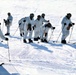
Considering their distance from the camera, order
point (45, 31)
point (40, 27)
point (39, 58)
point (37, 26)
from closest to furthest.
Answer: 1. point (39, 58)
2. point (45, 31)
3. point (37, 26)
4. point (40, 27)

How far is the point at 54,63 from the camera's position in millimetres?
12250

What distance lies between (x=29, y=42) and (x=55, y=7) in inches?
779

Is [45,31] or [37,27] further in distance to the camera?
[37,27]

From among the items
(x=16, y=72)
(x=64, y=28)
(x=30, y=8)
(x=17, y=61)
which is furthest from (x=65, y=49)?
(x=30, y=8)

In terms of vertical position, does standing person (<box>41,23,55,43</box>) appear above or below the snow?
above

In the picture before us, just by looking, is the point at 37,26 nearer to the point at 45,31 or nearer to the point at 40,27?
the point at 40,27

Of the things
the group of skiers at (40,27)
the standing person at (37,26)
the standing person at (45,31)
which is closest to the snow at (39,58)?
the group of skiers at (40,27)

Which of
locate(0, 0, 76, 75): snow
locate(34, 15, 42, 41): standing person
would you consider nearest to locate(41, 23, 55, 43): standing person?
locate(34, 15, 42, 41): standing person

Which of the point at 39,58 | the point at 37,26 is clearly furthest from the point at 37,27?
the point at 39,58

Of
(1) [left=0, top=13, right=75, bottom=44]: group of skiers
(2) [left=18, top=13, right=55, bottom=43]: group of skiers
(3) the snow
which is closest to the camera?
(3) the snow

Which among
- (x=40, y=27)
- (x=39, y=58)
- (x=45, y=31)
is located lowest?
(x=39, y=58)

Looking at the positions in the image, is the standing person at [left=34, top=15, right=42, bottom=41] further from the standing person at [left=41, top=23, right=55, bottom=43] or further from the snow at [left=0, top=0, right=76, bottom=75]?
the snow at [left=0, top=0, right=76, bottom=75]

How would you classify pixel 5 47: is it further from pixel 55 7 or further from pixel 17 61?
pixel 55 7

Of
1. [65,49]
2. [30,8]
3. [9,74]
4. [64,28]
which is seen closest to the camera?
[9,74]
